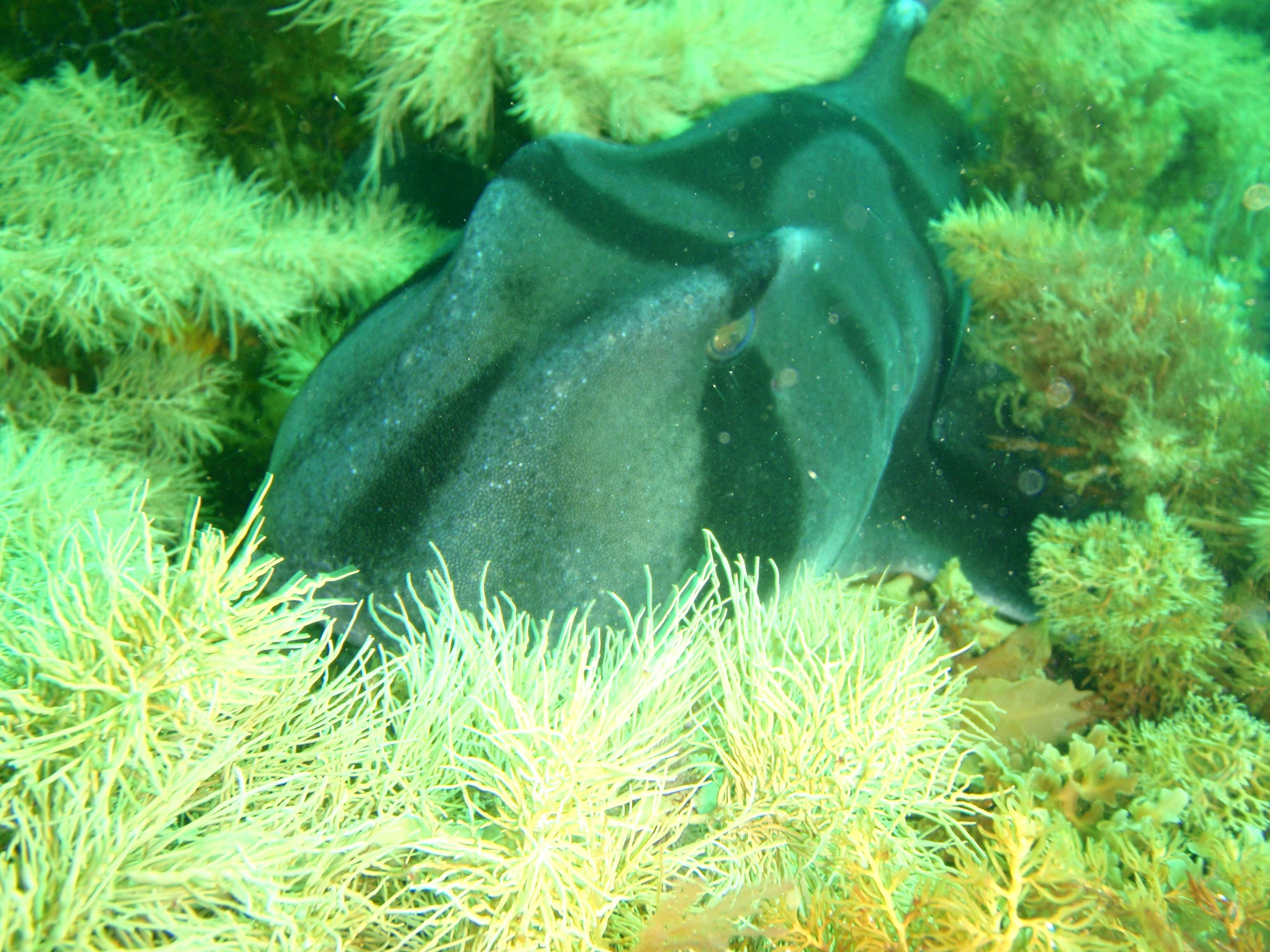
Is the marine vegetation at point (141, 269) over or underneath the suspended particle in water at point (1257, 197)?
over

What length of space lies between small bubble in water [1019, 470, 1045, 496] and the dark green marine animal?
981mm

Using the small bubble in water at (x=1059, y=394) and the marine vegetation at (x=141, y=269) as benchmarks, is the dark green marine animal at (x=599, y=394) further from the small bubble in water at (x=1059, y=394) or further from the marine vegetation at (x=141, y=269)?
the small bubble in water at (x=1059, y=394)

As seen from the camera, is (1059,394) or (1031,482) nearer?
(1059,394)

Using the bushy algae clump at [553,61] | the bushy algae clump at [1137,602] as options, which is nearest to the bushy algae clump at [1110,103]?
the bushy algae clump at [553,61]

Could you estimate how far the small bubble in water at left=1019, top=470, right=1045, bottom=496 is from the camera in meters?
3.27

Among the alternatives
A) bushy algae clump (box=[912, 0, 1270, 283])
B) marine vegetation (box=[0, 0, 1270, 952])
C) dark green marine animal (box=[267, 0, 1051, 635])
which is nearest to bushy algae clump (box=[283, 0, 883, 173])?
marine vegetation (box=[0, 0, 1270, 952])

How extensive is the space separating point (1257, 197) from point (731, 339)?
4887 mm

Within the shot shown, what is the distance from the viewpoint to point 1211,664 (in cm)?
258

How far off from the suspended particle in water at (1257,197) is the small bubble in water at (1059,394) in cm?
311

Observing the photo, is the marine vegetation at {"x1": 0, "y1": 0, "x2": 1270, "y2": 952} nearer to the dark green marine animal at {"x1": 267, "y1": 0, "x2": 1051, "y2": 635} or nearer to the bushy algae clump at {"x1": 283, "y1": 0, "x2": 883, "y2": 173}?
the bushy algae clump at {"x1": 283, "y1": 0, "x2": 883, "y2": 173}

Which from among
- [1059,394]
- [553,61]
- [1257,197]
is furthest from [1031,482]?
[1257,197]

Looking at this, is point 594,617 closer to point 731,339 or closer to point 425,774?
point 425,774

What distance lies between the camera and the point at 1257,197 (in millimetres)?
4801

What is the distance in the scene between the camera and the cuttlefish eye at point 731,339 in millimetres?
2117
